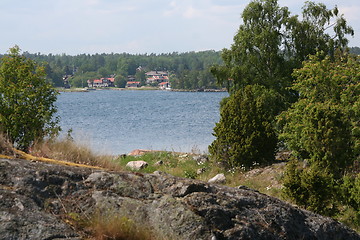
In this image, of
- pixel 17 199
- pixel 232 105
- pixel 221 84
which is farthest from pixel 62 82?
pixel 17 199

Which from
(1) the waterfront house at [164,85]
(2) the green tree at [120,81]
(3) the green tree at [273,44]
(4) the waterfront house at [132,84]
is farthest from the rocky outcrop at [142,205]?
(2) the green tree at [120,81]

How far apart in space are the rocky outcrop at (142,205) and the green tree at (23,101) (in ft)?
26.7

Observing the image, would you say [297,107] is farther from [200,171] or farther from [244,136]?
[200,171]

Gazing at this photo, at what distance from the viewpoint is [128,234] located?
475 cm

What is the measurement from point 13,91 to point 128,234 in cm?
991

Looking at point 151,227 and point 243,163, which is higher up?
point 151,227

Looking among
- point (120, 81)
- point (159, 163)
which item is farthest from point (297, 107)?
point (120, 81)

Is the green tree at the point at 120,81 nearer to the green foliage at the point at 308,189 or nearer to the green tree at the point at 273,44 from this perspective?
the green tree at the point at 273,44

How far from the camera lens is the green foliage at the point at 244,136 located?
55.7 ft

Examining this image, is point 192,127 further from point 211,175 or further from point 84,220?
point 84,220

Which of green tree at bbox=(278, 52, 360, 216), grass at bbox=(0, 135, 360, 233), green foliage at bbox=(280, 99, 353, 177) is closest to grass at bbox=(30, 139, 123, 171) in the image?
grass at bbox=(0, 135, 360, 233)

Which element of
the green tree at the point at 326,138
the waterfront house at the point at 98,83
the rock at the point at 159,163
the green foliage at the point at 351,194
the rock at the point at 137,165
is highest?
the green tree at the point at 326,138

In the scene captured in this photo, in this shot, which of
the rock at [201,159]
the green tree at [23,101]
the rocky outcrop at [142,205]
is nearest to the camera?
the rocky outcrop at [142,205]

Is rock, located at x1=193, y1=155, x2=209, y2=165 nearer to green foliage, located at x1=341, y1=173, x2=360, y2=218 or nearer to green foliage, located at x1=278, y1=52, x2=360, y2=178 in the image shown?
green foliage, located at x1=278, y1=52, x2=360, y2=178
